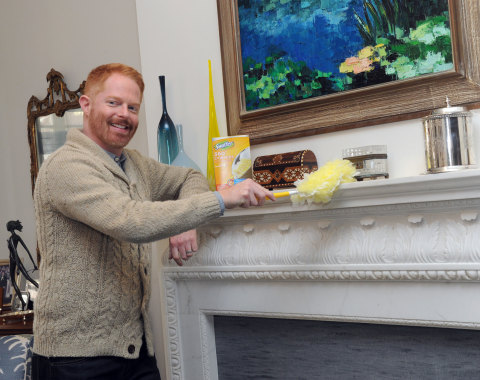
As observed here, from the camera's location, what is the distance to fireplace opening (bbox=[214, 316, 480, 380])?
1.74 m

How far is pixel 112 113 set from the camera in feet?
6.07

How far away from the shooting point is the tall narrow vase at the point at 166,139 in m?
2.33

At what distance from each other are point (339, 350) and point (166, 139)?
1.03m

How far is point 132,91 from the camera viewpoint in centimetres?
191

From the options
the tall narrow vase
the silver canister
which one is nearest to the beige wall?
the tall narrow vase

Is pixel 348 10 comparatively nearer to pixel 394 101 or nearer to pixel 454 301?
pixel 394 101

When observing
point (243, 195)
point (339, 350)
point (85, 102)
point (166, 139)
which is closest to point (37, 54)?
point (166, 139)

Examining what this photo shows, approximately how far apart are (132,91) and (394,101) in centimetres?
83

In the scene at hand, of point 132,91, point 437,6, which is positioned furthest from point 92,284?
point 437,6

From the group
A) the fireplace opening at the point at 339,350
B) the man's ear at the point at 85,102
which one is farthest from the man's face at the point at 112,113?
the fireplace opening at the point at 339,350

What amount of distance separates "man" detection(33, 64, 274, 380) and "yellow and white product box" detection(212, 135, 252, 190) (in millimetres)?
Answer: 247

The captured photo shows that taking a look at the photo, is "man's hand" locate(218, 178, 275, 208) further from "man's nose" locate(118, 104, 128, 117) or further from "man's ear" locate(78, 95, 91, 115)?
"man's ear" locate(78, 95, 91, 115)

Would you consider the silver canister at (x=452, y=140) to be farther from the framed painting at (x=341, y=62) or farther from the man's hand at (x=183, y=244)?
the man's hand at (x=183, y=244)

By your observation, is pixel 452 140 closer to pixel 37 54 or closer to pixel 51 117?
pixel 51 117
